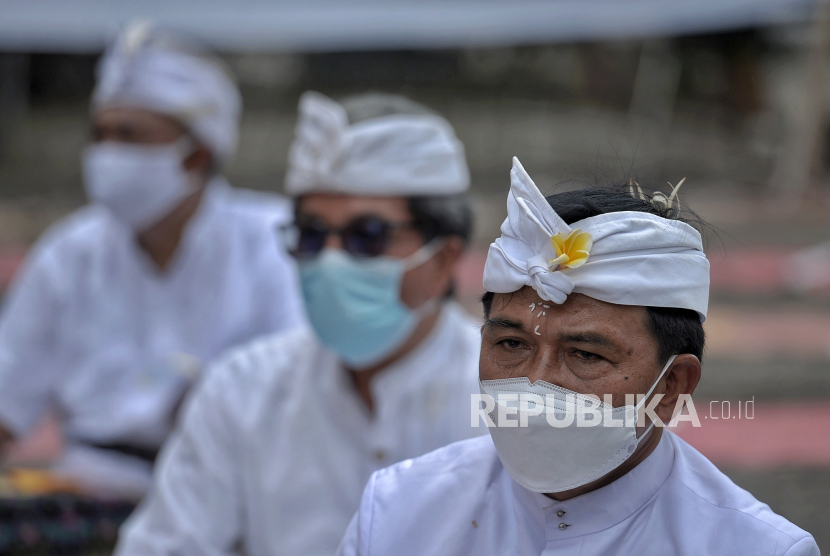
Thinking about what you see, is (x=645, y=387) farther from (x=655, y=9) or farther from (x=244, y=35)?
(x=655, y=9)

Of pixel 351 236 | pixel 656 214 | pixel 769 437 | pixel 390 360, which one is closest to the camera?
pixel 656 214

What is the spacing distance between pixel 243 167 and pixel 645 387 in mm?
14057

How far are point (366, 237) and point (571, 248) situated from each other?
4.64ft

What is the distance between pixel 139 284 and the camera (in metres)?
4.11

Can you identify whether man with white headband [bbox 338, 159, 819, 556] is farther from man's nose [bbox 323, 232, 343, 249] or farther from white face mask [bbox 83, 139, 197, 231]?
white face mask [bbox 83, 139, 197, 231]

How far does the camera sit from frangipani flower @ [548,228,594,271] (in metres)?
1.63

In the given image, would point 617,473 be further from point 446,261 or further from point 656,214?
point 446,261

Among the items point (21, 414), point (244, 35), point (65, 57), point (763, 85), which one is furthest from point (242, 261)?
point (763, 85)

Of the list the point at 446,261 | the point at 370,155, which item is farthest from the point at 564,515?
the point at 370,155

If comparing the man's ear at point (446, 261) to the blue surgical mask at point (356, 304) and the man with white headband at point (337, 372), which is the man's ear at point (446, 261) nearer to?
the man with white headband at point (337, 372)

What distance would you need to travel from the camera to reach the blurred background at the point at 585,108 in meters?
7.82

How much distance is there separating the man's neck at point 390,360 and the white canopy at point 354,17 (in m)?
8.31

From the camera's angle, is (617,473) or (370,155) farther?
(370,155)

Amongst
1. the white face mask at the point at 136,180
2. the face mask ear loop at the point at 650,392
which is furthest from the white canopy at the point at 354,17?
the face mask ear loop at the point at 650,392
